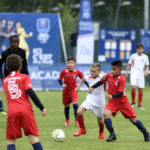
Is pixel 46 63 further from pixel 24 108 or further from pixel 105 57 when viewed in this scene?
pixel 24 108

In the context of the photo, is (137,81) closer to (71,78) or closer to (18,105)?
(71,78)

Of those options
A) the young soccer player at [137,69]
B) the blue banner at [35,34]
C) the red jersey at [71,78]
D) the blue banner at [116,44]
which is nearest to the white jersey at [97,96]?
the red jersey at [71,78]

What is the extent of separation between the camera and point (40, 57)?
2653 cm

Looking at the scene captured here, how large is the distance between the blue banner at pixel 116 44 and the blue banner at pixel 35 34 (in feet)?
8.19

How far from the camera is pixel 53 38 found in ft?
88.0

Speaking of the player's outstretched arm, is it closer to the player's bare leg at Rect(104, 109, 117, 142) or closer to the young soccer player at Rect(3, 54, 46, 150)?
the young soccer player at Rect(3, 54, 46, 150)

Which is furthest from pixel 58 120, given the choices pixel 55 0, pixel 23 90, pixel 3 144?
pixel 55 0

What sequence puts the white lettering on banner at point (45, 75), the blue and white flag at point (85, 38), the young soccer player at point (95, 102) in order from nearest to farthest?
the young soccer player at point (95, 102) < the white lettering on banner at point (45, 75) < the blue and white flag at point (85, 38)

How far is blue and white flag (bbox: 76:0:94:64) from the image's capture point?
27438mm

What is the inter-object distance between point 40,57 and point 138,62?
398 inches

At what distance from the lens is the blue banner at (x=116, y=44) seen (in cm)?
2764

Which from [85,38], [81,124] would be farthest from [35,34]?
[81,124]

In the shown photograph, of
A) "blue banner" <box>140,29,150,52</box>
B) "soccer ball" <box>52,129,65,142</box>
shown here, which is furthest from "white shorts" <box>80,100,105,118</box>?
"blue banner" <box>140,29,150,52</box>

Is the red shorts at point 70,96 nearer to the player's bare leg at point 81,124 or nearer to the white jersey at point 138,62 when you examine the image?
the player's bare leg at point 81,124
